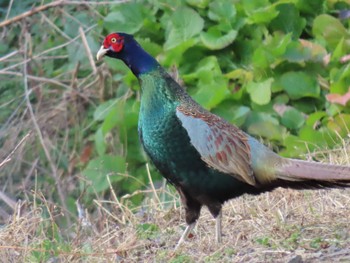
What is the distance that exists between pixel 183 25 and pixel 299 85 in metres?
1.09

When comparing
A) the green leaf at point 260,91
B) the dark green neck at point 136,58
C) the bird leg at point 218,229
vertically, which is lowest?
the green leaf at point 260,91

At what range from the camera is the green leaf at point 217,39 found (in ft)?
26.0

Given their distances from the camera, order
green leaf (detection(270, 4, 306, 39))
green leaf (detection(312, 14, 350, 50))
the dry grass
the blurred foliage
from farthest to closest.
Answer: green leaf (detection(270, 4, 306, 39))
green leaf (detection(312, 14, 350, 50))
the blurred foliage
the dry grass

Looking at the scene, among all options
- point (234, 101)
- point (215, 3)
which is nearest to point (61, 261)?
point (234, 101)

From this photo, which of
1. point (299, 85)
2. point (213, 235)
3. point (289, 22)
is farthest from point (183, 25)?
point (213, 235)

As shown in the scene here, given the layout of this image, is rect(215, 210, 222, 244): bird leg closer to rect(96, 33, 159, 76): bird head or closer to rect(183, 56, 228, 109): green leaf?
rect(96, 33, 159, 76): bird head

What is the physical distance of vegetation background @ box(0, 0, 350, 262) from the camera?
242 inches

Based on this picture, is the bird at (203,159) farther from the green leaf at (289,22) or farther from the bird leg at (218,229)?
the green leaf at (289,22)

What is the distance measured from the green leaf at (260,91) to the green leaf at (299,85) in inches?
4.4

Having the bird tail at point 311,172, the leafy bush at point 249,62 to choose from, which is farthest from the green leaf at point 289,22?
the bird tail at point 311,172

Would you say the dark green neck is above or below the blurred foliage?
above

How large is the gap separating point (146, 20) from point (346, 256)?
435 centimetres

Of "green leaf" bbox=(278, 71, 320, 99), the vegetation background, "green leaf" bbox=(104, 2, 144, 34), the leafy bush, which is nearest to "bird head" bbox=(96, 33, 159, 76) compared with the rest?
the vegetation background

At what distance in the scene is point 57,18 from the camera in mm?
9133
